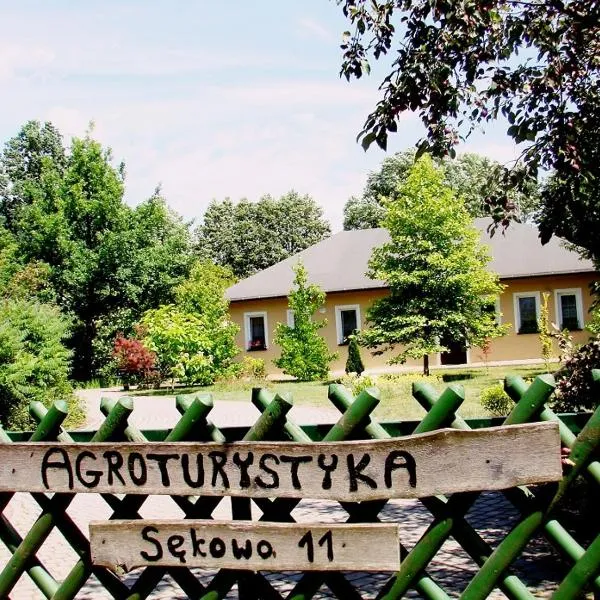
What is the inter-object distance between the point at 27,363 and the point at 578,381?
11821 millimetres

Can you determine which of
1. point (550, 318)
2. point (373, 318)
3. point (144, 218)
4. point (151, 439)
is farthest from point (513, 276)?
point (151, 439)

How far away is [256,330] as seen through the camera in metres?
34.6

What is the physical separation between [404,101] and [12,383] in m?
10.9

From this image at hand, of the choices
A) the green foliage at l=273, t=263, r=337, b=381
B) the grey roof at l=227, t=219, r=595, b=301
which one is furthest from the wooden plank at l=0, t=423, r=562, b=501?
the grey roof at l=227, t=219, r=595, b=301

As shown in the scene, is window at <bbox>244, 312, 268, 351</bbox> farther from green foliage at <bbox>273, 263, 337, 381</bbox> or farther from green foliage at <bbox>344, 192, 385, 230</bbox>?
green foliage at <bbox>344, 192, 385, 230</bbox>

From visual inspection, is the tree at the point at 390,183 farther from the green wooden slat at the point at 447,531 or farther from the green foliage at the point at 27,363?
the green wooden slat at the point at 447,531

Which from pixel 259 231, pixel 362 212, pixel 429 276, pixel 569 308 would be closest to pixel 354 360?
pixel 429 276

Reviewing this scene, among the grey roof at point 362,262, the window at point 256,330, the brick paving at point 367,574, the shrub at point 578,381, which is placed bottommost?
the brick paving at point 367,574

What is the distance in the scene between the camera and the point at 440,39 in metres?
7.06

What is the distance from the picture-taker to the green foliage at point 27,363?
48.9 feet

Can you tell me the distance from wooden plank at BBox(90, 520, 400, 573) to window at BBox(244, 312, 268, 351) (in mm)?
31278

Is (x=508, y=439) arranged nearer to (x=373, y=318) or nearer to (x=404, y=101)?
(x=404, y=101)

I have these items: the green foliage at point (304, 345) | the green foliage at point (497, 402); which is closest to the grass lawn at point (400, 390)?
the green foliage at point (497, 402)

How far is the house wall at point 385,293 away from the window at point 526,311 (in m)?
0.17
